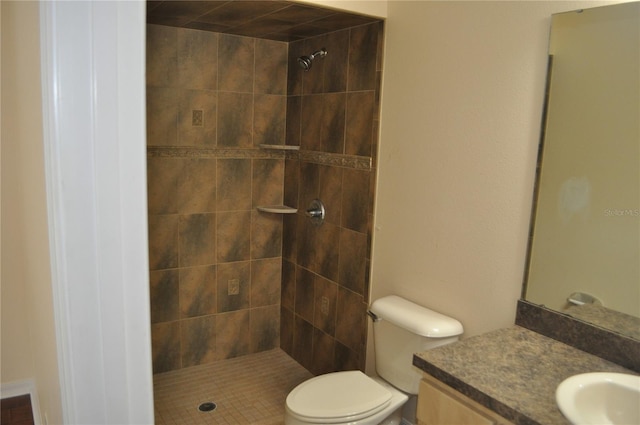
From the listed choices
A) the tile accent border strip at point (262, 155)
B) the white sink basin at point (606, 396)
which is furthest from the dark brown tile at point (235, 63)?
the white sink basin at point (606, 396)

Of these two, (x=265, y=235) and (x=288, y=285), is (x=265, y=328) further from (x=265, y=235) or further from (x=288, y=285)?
(x=265, y=235)

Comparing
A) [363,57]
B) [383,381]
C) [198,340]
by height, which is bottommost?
[198,340]

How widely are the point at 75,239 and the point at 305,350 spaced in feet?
8.48

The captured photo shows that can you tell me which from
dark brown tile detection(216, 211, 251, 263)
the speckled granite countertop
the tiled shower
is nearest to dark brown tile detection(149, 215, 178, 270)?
the tiled shower

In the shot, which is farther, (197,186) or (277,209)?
(277,209)

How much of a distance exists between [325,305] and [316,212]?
0.55 metres

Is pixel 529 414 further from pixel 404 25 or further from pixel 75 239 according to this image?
pixel 404 25

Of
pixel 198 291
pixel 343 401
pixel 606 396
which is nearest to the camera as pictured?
pixel 606 396

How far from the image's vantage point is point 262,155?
3.22 m

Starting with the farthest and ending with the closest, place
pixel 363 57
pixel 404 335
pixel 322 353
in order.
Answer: pixel 322 353 < pixel 363 57 < pixel 404 335

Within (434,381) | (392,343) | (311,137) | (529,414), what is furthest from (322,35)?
(529,414)

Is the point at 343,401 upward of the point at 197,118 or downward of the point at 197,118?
downward

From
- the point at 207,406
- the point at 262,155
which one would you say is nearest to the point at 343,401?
the point at 207,406

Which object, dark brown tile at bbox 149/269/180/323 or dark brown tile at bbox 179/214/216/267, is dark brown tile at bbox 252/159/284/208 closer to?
dark brown tile at bbox 179/214/216/267
